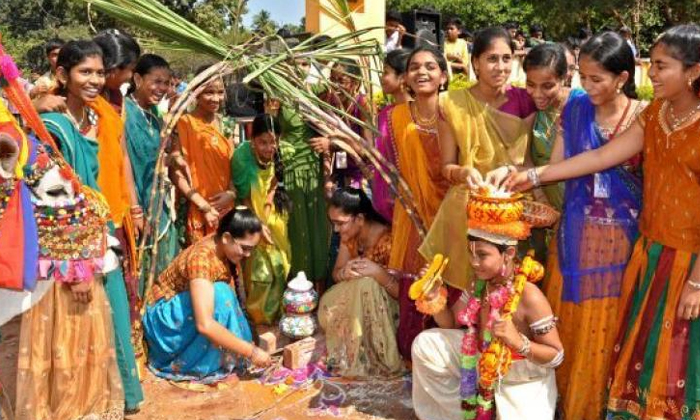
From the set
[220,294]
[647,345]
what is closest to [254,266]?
[220,294]

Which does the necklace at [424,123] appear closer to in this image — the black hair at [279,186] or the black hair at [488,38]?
the black hair at [488,38]

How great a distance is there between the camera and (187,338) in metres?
3.97

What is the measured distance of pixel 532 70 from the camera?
341 centimetres

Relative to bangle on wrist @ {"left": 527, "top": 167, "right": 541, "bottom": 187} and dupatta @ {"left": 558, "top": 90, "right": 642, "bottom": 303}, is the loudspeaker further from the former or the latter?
bangle on wrist @ {"left": 527, "top": 167, "right": 541, "bottom": 187}

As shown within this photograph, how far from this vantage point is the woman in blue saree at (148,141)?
4.32 metres

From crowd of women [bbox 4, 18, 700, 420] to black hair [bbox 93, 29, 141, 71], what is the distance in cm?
1

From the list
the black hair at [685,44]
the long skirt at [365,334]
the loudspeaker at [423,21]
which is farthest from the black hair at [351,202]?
the loudspeaker at [423,21]

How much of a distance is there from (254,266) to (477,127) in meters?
1.95

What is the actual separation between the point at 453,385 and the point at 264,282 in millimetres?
1779

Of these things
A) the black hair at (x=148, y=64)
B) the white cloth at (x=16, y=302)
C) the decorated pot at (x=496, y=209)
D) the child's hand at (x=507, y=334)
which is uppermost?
the black hair at (x=148, y=64)

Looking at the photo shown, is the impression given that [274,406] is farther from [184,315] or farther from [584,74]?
[584,74]

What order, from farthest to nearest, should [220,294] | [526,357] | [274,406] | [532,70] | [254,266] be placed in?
1. [254,266]
2. [220,294]
3. [274,406]
4. [532,70]
5. [526,357]

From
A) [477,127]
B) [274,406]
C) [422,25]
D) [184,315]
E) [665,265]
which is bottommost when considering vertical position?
[274,406]

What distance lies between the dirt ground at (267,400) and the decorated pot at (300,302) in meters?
0.49
